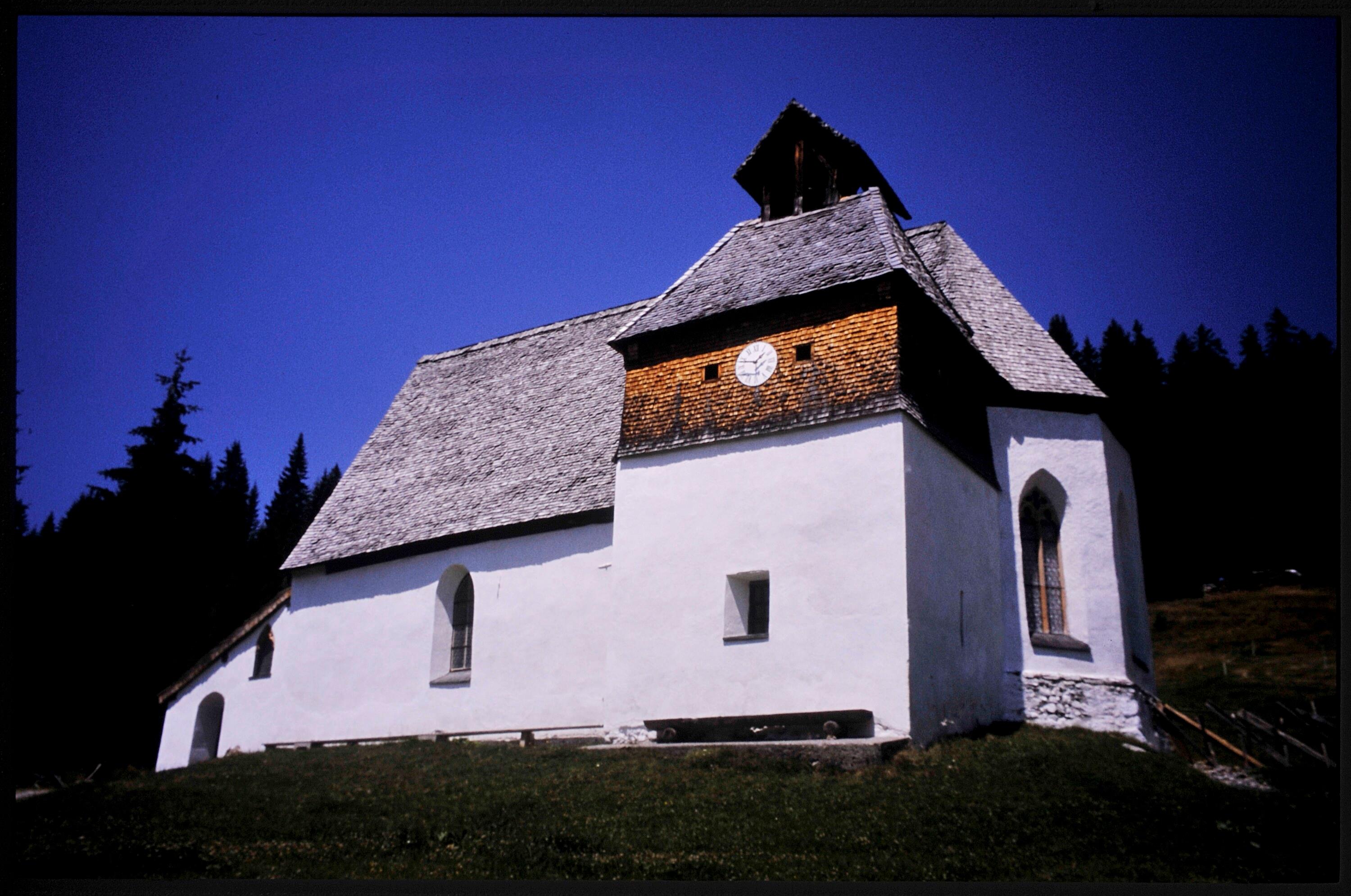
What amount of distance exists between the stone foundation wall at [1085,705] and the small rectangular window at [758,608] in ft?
12.2

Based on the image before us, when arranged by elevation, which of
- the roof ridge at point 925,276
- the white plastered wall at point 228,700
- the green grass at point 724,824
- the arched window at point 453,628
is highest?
the roof ridge at point 925,276

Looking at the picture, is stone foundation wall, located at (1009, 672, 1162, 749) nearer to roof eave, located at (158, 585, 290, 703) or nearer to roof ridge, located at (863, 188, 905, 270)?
roof ridge, located at (863, 188, 905, 270)

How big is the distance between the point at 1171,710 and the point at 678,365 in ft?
26.9

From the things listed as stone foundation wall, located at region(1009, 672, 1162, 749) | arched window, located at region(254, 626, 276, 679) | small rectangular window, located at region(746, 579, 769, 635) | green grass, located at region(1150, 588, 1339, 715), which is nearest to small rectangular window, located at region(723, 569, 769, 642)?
small rectangular window, located at region(746, 579, 769, 635)

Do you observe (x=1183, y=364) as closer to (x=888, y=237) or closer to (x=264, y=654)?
(x=888, y=237)

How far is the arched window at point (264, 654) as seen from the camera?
65.1 ft

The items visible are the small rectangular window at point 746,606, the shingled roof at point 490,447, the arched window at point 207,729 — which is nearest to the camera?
the small rectangular window at point 746,606

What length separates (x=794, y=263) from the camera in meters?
15.8

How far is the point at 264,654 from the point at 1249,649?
614 inches

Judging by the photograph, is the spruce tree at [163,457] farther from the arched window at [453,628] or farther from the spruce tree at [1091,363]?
the spruce tree at [1091,363]

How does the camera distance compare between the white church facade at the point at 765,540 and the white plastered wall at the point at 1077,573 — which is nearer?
the white church facade at the point at 765,540

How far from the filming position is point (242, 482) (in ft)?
53.4

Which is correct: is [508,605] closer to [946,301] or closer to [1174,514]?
[946,301]

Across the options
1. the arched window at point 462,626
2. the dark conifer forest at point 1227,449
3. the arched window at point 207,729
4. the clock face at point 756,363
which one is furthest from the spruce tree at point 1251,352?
the arched window at point 207,729
